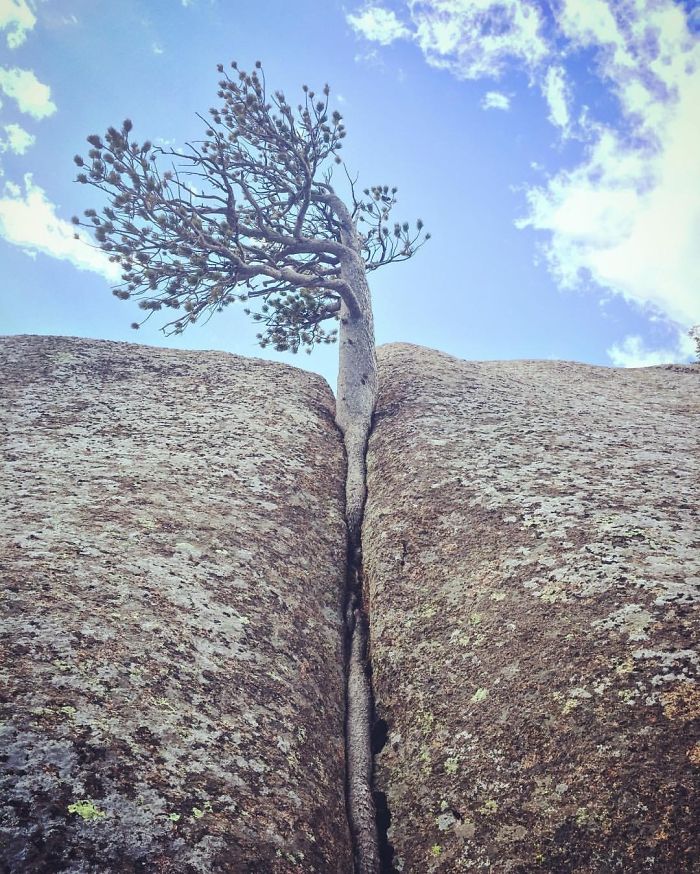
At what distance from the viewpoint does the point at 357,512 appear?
380 inches

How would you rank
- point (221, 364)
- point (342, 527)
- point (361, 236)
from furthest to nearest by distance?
1. point (361, 236)
2. point (221, 364)
3. point (342, 527)

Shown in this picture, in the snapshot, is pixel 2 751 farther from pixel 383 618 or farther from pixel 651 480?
pixel 651 480

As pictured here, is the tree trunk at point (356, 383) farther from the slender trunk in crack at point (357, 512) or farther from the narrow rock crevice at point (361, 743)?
the narrow rock crevice at point (361, 743)

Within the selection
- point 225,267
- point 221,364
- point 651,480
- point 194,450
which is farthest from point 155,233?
point 651,480

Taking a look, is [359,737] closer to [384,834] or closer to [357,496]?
[384,834]

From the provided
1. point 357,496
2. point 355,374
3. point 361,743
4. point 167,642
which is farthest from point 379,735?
point 355,374

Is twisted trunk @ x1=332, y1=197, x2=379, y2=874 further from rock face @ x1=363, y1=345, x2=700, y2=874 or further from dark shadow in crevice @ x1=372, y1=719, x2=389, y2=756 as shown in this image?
rock face @ x1=363, y1=345, x2=700, y2=874

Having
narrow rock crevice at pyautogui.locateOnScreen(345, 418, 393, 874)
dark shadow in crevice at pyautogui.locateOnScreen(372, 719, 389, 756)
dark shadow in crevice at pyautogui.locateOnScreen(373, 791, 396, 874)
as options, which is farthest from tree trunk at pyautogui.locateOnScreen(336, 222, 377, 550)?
dark shadow in crevice at pyautogui.locateOnScreen(373, 791, 396, 874)

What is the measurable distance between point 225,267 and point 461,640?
11169 millimetres

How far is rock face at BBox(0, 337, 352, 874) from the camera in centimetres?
394

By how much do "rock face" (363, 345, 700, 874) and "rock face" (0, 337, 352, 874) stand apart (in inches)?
31.4

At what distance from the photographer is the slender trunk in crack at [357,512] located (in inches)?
213

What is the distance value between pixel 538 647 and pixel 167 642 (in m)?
3.55

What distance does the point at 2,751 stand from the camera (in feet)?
12.7
